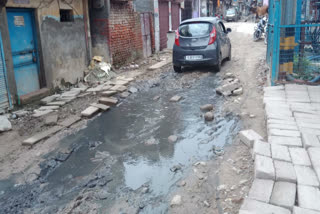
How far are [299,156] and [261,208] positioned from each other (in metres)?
1.10

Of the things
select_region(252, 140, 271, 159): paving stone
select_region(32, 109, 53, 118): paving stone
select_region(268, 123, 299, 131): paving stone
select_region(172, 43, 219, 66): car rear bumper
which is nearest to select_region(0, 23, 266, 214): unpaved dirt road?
select_region(252, 140, 271, 159): paving stone

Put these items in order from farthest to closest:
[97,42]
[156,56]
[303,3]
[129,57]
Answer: [156,56], [129,57], [97,42], [303,3]

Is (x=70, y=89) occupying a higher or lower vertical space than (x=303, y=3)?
lower

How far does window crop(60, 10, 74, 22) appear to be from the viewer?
910 cm

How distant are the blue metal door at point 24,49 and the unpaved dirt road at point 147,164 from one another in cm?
245


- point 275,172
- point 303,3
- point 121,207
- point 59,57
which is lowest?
point 121,207

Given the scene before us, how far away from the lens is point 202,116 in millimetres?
6035

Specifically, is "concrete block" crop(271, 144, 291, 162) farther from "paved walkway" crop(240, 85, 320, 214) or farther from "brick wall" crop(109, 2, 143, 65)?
"brick wall" crop(109, 2, 143, 65)

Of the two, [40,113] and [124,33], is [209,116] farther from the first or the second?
[124,33]

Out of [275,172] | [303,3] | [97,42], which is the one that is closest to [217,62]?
[303,3]

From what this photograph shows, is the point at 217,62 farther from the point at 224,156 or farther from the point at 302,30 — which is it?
the point at 224,156

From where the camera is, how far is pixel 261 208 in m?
2.66

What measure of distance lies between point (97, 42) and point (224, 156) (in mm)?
7773

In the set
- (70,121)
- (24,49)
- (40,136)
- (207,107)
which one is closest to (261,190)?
(207,107)
